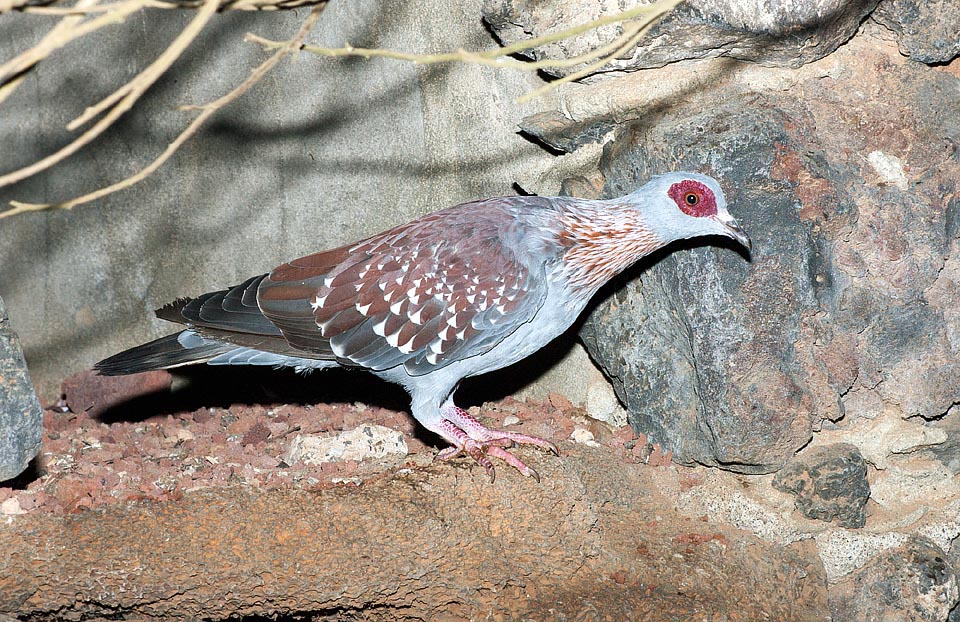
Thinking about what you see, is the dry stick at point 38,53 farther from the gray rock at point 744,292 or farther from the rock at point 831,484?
the rock at point 831,484

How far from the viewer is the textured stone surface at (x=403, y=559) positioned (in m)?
3.05

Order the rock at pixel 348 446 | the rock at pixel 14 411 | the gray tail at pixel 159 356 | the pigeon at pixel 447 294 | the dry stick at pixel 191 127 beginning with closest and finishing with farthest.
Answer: the dry stick at pixel 191 127
the rock at pixel 14 411
the pigeon at pixel 447 294
the gray tail at pixel 159 356
the rock at pixel 348 446

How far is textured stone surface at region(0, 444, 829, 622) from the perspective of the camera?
120 inches

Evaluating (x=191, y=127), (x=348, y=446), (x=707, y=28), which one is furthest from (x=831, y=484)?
(x=191, y=127)

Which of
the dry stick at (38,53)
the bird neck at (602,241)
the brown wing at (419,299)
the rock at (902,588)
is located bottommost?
the rock at (902,588)

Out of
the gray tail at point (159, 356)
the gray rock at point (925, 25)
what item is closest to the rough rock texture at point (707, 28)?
the gray rock at point (925, 25)

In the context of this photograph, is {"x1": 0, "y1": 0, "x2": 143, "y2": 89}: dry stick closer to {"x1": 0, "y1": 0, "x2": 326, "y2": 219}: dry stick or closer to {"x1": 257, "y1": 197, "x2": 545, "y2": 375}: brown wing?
{"x1": 0, "y1": 0, "x2": 326, "y2": 219}: dry stick

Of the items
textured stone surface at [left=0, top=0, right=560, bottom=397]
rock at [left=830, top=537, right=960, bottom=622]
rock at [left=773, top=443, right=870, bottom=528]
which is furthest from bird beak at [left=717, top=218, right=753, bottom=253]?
rock at [left=830, top=537, right=960, bottom=622]

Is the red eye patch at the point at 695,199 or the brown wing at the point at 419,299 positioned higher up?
the red eye patch at the point at 695,199

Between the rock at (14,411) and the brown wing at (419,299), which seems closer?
the rock at (14,411)

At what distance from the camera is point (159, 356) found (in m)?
3.49

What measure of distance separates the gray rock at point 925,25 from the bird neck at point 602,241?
1175 millimetres

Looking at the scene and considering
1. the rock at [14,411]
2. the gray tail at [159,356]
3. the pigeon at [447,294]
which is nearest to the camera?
the rock at [14,411]

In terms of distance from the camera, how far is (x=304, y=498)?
10.8 feet
